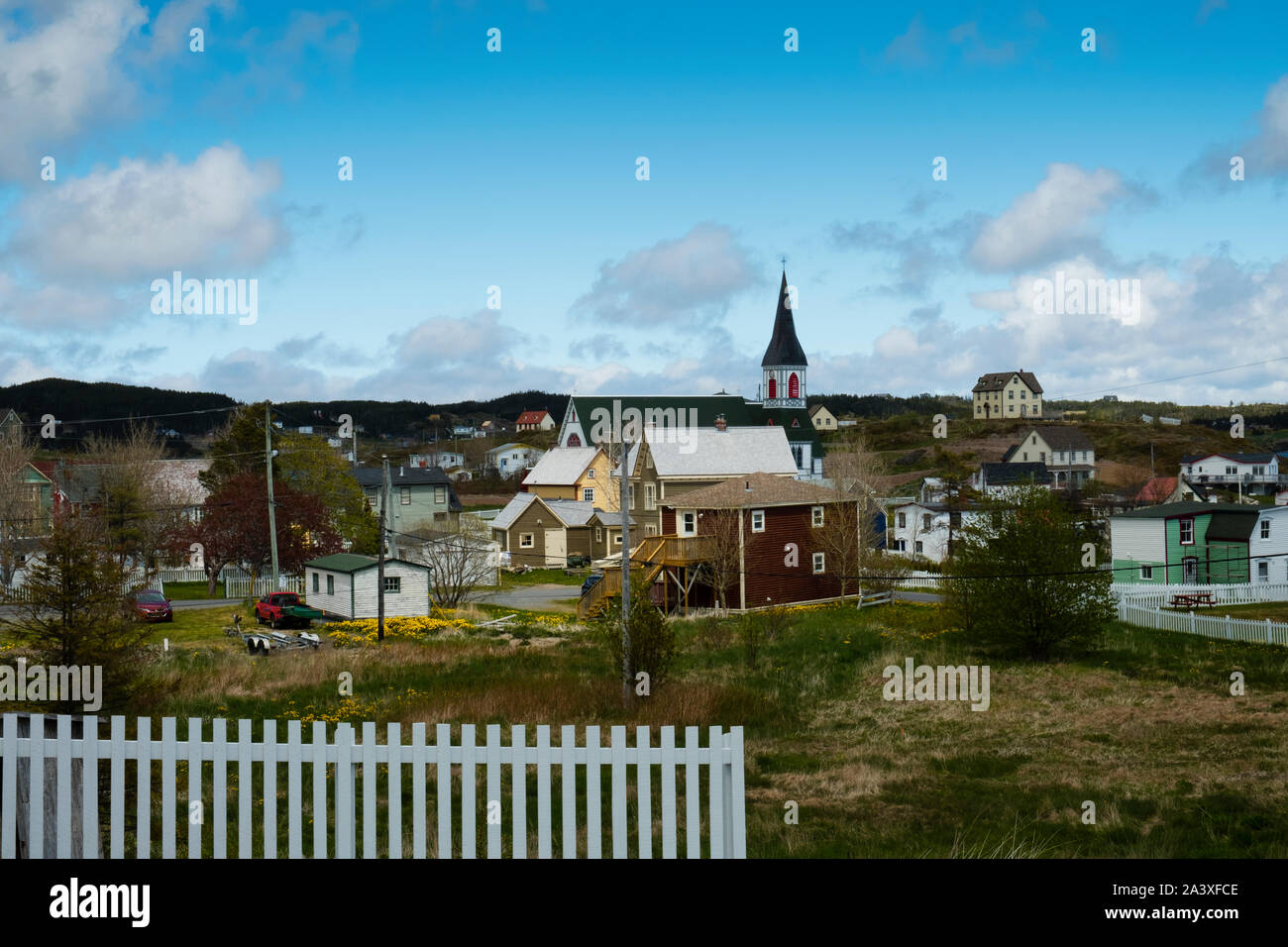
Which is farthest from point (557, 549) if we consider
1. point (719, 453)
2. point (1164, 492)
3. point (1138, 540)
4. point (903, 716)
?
point (903, 716)

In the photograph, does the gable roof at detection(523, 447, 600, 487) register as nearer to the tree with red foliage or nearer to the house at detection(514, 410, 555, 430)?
the tree with red foliage

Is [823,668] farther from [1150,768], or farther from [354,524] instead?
[354,524]

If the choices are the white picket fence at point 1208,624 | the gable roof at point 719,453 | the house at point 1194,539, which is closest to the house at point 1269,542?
the house at point 1194,539

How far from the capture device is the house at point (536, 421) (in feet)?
597

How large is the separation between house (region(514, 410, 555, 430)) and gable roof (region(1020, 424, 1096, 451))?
89.9 meters

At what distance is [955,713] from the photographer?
69.7 ft

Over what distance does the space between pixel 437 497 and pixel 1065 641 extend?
179 feet

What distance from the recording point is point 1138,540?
4997 cm

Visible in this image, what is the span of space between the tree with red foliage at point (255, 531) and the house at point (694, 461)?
76.8 feet

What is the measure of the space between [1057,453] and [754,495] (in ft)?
244

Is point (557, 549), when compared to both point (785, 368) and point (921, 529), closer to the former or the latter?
point (921, 529)

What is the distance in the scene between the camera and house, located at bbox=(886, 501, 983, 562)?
6556 centimetres

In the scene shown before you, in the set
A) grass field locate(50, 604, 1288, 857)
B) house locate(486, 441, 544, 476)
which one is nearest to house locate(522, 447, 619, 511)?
grass field locate(50, 604, 1288, 857)

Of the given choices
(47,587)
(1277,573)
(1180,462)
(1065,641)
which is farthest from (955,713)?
(1180,462)
